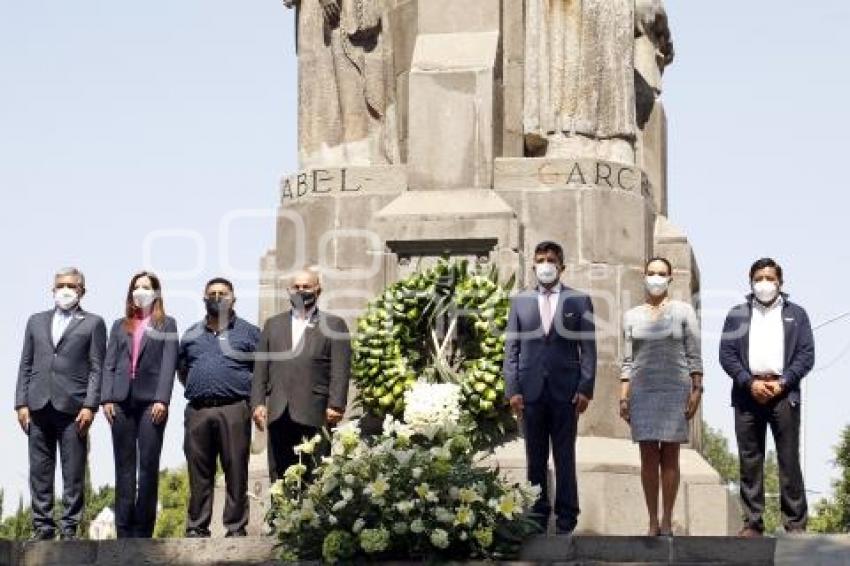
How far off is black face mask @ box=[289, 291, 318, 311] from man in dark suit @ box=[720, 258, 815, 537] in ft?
9.76

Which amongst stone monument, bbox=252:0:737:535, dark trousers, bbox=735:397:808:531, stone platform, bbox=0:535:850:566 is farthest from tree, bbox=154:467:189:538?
dark trousers, bbox=735:397:808:531

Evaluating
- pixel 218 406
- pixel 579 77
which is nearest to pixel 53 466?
pixel 218 406

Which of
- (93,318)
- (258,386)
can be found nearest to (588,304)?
(258,386)

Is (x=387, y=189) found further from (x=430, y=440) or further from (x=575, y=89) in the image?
(x=430, y=440)

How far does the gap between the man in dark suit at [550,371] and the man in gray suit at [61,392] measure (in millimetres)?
3075

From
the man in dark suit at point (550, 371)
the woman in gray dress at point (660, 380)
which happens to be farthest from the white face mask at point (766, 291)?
the man in dark suit at point (550, 371)

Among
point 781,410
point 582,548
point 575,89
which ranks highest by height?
point 575,89

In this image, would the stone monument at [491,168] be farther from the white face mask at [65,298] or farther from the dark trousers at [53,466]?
the dark trousers at [53,466]

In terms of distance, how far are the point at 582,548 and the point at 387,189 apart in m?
5.33

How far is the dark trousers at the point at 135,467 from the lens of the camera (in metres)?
13.2

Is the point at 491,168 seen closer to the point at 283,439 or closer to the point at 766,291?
the point at 283,439

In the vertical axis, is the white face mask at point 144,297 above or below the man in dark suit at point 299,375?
above

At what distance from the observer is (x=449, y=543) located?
1170cm

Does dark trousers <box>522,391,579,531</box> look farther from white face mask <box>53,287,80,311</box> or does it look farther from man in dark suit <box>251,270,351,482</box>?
white face mask <box>53,287,80,311</box>
